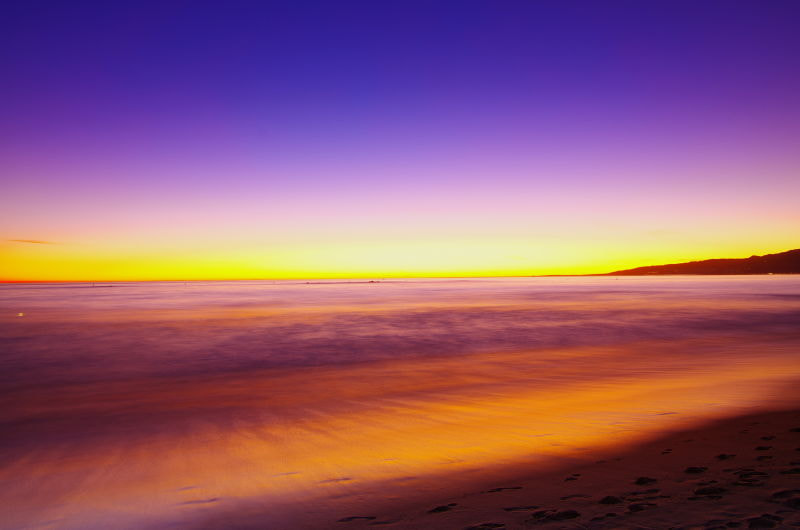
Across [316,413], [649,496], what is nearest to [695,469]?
[649,496]

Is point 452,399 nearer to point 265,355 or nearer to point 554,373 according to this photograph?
point 554,373

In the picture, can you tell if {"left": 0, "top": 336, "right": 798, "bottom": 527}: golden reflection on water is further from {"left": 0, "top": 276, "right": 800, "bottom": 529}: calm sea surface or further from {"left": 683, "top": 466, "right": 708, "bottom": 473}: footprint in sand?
{"left": 683, "top": 466, "right": 708, "bottom": 473}: footprint in sand

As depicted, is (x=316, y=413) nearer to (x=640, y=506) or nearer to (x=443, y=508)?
(x=443, y=508)

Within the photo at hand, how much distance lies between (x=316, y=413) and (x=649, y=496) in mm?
5666

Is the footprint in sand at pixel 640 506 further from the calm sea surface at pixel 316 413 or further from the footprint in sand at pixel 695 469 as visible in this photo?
the calm sea surface at pixel 316 413

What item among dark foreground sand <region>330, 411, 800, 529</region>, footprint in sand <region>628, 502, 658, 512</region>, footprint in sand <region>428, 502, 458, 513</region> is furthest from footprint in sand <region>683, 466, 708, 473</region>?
footprint in sand <region>428, 502, 458, 513</region>

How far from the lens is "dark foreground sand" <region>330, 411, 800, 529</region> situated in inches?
148

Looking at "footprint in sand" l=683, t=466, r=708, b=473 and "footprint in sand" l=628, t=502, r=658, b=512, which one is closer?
"footprint in sand" l=628, t=502, r=658, b=512

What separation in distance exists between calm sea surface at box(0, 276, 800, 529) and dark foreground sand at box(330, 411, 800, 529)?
1.64 feet

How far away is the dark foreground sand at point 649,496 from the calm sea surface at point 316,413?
19.6 inches

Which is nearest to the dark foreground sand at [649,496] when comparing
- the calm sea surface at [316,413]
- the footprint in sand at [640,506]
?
the footprint in sand at [640,506]

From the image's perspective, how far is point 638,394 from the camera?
30.3 ft

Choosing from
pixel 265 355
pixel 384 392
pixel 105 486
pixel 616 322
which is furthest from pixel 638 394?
pixel 616 322

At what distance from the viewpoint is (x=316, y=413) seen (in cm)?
855
